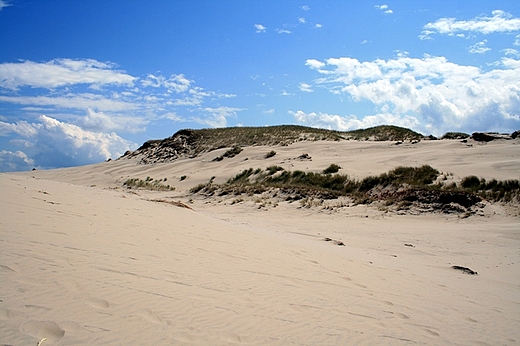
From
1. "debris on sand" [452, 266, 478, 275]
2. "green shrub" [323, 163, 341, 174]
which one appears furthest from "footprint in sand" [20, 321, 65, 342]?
"green shrub" [323, 163, 341, 174]

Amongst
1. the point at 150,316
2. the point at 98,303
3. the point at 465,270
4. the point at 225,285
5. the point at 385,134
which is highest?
the point at 385,134

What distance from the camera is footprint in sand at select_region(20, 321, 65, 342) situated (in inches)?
100.0

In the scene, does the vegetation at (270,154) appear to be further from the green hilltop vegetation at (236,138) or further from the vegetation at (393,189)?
the vegetation at (393,189)

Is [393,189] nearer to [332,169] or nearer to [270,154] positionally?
[332,169]

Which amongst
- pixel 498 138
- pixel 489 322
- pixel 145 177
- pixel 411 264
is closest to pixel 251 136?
pixel 145 177

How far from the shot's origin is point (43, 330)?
260 centimetres

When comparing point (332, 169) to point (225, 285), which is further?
point (332, 169)

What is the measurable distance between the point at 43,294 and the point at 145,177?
3153 cm

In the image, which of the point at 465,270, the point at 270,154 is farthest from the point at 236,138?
the point at 465,270

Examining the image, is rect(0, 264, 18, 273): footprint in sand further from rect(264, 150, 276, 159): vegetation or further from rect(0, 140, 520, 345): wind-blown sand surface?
rect(264, 150, 276, 159): vegetation

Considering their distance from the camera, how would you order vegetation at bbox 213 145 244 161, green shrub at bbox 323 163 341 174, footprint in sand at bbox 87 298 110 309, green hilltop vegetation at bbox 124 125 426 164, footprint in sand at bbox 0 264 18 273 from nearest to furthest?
footprint in sand at bbox 87 298 110 309 → footprint in sand at bbox 0 264 18 273 → green shrub at bbox 323 163 341 174 → vegetation at bbox 213 145 244 161 → green hilltop vegetation at bbox 124 125 426 164

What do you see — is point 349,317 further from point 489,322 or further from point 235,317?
point 489,322

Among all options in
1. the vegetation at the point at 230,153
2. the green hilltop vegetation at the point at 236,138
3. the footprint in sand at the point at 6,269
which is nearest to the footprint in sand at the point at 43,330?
the footprint in sand at the point at 6,269

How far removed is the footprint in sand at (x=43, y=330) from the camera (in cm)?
254
